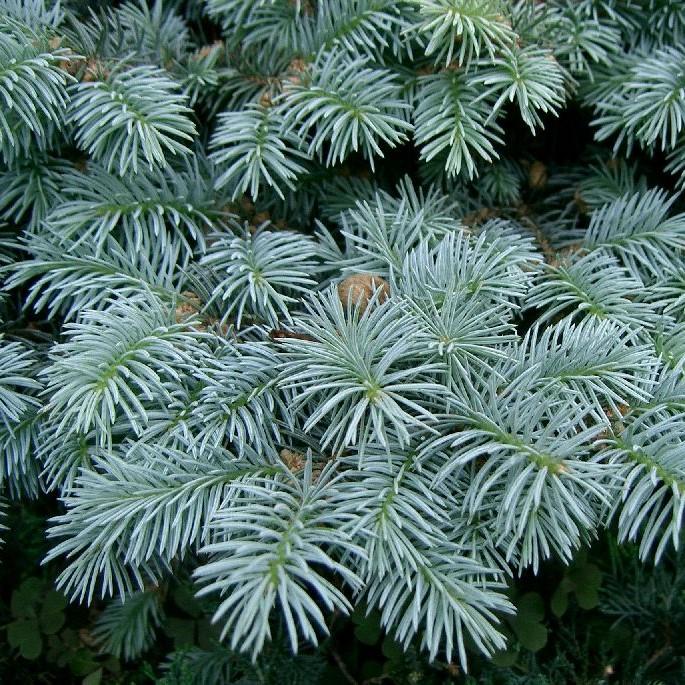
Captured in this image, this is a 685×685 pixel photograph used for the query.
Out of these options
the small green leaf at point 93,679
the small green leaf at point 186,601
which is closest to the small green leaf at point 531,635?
the small green leaf at point 186,601

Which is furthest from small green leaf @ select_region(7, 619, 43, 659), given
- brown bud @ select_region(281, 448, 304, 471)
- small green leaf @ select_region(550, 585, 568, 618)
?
small green leaf @ select_region(550, 585, 568, 618)

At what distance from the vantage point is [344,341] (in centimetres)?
59

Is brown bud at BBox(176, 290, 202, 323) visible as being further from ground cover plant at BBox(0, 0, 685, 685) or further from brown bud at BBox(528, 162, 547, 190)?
brown bud at BBox(528, 162, 547, 190)

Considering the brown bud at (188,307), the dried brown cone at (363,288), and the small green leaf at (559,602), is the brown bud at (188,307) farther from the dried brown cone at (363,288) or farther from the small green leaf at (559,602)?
the small green leaf at (559,602)

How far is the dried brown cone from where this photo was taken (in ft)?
2.29

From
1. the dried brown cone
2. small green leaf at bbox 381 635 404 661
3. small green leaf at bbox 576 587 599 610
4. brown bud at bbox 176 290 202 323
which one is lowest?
small green leaf at bbox 381 635 404 661

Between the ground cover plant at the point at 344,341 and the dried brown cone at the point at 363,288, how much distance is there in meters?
0.01

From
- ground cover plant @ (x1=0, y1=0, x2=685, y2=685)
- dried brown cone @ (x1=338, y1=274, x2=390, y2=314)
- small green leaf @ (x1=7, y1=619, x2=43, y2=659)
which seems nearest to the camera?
ground cover plant @ (x1=0, y1=0, x2=685, y2=685)

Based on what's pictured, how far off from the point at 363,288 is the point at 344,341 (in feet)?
0.41

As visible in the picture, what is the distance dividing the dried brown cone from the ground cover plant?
0.03ft

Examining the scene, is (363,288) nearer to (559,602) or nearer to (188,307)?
(188,307)

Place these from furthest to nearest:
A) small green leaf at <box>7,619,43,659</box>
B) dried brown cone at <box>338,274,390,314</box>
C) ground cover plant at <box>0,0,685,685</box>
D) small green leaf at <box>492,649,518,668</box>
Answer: small green leaf at <box>7,619,43,659</box>, small green leaf at <box>492,649,518,668</box>, dried brown cone at <box>338,274,390,314</box>, ground cover plant at <box>0,0,685,685</box>

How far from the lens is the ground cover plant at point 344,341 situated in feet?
1.84

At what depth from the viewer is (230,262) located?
A: 771 mm
